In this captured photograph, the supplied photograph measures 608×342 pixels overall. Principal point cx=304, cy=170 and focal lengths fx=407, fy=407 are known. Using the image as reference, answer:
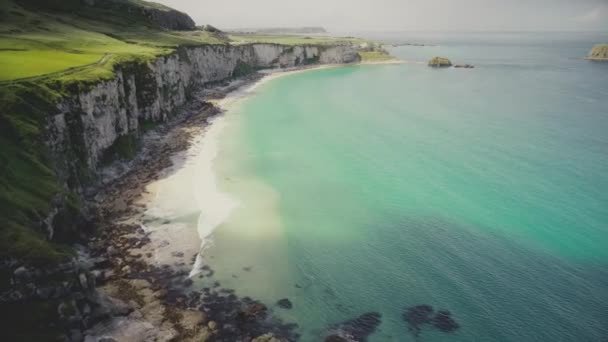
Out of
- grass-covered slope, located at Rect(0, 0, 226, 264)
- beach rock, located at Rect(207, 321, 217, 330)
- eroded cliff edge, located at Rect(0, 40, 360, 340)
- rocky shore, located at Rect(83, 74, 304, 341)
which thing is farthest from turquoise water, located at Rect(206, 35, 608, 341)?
grass-covered slope, located at Rect(0, 0, 226, 264)

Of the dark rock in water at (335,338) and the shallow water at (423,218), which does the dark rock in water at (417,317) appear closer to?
the shallow water at (423,218)

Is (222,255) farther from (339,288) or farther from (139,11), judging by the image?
(139,11)

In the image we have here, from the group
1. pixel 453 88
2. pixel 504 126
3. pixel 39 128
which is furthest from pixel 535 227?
pixel 453 88

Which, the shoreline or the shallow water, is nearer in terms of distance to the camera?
the shoreline

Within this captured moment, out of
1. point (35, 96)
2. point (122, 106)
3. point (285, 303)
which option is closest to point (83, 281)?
point (285, 303)

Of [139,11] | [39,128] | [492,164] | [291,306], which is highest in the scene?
[139,11]

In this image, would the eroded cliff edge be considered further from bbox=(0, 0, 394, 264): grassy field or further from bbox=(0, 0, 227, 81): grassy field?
bbox=(0, 0, 227, 81): grassy field

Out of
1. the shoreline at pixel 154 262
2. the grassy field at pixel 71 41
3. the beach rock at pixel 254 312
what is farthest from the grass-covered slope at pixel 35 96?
the beach rock at pixel 254 312
